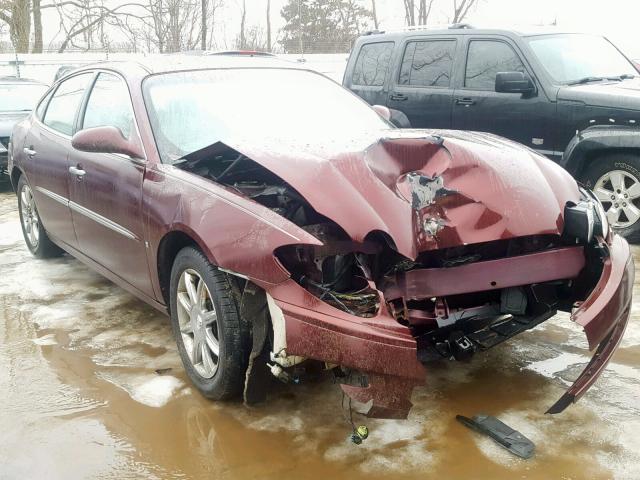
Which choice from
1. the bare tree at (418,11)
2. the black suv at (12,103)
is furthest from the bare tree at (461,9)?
the black suv at (12,103)

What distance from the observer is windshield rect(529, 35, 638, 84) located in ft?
21.1

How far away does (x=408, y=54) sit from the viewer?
24.3 ft

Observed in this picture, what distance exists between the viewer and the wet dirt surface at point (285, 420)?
2.74 metres

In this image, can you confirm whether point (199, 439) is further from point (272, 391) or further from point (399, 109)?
point (399, 109)

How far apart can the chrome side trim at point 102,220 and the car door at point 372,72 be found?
392cm

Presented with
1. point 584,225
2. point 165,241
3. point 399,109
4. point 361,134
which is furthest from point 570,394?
point 399,109

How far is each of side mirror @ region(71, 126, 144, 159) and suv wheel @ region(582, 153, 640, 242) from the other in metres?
4.13

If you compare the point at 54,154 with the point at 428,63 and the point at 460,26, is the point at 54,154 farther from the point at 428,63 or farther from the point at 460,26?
the point at 460,26

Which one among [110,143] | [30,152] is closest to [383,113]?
[110,143]

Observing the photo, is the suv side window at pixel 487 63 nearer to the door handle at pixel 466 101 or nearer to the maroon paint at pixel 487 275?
the door handle at pixel 466 101

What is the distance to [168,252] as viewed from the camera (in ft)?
11.3

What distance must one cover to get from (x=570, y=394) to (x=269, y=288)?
1321 millimetres

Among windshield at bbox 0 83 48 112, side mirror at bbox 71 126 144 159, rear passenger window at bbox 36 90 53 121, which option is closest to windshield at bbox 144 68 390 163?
side mirror at bbox 71 126 144 159

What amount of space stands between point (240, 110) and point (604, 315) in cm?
223
